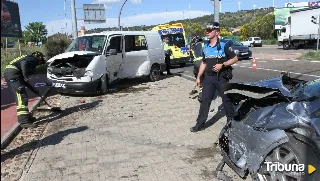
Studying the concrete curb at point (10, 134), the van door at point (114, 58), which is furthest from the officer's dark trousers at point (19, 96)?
the van door at point (114, 58)

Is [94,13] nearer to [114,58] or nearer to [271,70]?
[271,70]

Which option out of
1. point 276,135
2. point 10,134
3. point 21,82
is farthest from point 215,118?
point 21,82

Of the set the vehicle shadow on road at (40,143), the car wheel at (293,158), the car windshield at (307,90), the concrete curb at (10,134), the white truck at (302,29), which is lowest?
the vehicle shadow on road at (40,143)

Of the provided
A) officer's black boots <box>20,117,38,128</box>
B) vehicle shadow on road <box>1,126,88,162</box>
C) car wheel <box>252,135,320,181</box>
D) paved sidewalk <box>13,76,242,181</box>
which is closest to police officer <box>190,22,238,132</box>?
paved sidewalk <box>13,76,242,181</box>

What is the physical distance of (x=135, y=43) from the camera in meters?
12.3

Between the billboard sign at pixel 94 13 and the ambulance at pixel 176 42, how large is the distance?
42.1 feet

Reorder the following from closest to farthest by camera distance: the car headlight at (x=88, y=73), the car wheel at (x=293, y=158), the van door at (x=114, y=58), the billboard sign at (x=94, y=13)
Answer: the car wheel at (x=293, y=158) < the car headlight at (x=88, y=73) < the van door at (x=114, y=58) < the billboard sign at (x=94, y=13)

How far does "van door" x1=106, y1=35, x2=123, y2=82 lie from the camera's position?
35.9 ft

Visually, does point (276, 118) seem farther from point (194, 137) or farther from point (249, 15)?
point (249, 15)

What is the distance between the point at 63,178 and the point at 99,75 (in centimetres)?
628

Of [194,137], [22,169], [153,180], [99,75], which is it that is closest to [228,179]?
[153,180]

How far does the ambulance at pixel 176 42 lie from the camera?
18.9 m

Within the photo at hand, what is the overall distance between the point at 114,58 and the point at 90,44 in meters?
0.98

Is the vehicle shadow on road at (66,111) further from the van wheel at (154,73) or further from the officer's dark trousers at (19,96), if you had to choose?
the van wheel at (154,73)
